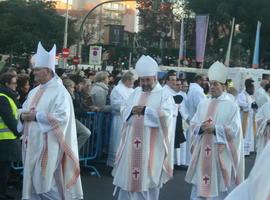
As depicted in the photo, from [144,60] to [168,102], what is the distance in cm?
73

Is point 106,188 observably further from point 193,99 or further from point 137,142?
point 193,99

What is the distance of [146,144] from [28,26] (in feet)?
123

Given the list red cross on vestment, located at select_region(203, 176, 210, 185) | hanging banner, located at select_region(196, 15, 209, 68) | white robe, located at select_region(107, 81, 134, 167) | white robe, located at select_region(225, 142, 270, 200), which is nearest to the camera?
white robe, located at select_region(225, 142, 270, 200)

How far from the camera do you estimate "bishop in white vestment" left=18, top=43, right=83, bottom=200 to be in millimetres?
6844

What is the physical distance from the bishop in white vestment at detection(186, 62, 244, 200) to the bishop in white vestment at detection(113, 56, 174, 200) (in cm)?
41

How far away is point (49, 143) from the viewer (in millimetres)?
6887

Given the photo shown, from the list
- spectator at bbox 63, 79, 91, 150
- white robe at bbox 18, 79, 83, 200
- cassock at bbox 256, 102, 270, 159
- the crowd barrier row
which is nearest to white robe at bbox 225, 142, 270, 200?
white robe at bbox 18, 79, 83, 200

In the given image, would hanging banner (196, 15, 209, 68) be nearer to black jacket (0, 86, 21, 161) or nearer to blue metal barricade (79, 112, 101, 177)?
blue metal barricade (79, 112, 101, 177)

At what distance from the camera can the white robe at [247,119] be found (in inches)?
605

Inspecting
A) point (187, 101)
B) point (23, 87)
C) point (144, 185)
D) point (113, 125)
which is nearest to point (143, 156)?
point (144, 185)

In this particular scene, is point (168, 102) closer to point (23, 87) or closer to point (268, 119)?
point (23, 87)

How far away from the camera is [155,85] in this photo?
26.3ft

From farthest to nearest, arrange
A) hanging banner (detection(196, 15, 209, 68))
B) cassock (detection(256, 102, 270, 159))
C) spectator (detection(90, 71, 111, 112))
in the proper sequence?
hanging banner (detection(196, 15, 209, 68))
spectator (detection(90, 71, 111, 112))
cassock (detection(256, 102, 270, 159))

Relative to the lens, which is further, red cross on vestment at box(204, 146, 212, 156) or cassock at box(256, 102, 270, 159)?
cassock at box(256, 102, 270, 159)
